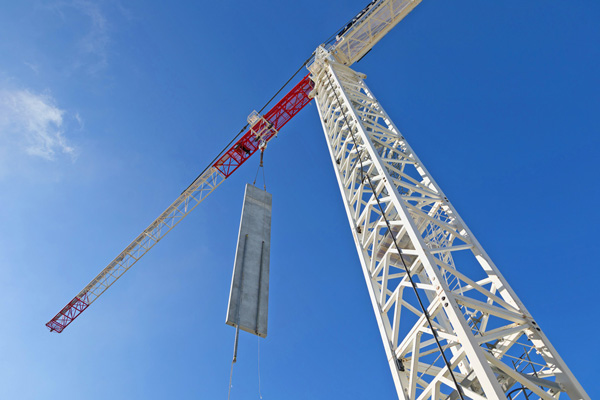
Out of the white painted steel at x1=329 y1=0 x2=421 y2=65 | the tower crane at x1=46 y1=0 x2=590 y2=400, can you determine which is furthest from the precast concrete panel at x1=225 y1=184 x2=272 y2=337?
the white painted steel at x1=329 y1=0 x2=421 y2=65

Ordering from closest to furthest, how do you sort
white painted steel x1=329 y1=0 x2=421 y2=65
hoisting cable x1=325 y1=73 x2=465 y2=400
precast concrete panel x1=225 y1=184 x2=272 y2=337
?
hoisting cable x1=325 y1=73 x2=465 y2=400
precast concrete panel x1=225 y1=184 x2=272 y2=337
white painted steel x1=329 y1=0 x2=421 y2=65

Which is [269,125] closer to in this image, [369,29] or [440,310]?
[369,29]

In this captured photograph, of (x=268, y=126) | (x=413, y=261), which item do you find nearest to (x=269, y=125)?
(x=268, y=126)

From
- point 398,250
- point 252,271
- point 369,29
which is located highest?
point 369,29

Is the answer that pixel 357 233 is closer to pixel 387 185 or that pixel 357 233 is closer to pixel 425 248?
pixel 387 185

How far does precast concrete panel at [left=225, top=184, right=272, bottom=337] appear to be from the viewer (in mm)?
10305

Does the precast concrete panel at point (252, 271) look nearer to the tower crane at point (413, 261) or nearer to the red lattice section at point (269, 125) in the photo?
the tower crane at point (413, 261)

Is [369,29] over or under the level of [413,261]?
over

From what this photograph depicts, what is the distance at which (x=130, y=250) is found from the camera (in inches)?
1783

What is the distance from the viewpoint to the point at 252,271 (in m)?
11.5

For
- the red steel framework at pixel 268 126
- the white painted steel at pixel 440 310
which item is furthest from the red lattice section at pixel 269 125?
the white painted steel at pixel 440 310

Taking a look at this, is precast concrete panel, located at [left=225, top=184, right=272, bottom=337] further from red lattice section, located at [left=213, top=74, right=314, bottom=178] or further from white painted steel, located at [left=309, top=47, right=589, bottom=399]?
red lattice section, located at [left=213, top=74, right=314, bottom=178]

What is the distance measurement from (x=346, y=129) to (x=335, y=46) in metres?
9.32

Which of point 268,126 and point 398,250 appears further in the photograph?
point 268,126
